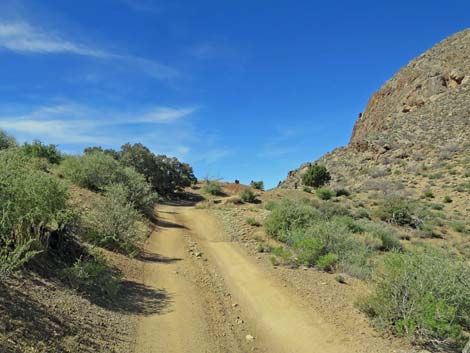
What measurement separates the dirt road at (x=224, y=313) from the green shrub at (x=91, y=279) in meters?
1.23

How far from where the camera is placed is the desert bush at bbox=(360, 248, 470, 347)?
22.6 feet

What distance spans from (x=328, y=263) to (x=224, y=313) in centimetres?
489

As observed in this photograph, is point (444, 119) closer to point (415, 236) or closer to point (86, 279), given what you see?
point (415, 236)

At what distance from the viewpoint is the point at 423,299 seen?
7.07m

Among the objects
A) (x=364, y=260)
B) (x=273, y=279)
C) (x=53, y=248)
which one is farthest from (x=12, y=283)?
(x=364, y=260)

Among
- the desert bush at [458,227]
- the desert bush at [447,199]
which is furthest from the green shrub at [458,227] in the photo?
the desert bush at [447,199]

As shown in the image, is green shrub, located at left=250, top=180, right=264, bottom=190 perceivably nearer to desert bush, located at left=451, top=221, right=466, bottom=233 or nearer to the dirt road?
desert bush, located at left=451, top=221, right=466, bottom=233

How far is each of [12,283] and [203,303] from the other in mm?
4295

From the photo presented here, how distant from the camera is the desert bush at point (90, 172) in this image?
64.0ft

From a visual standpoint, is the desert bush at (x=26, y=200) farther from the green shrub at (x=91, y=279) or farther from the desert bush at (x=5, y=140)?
the desert bush at (x=5, y=140)

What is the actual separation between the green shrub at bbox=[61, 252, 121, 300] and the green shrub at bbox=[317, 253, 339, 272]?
661 centimetres

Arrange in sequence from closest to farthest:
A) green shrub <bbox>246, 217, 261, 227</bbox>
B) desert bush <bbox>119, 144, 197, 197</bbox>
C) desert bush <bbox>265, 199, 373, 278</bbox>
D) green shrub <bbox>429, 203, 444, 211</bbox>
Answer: desert bush <bbox>265, 199, 373, 278</bbox> < green shrub <bbox>246, 217, 261, 227</bbox> < green shrub <bbox>429, 203, 444, 211</bbox> < desert bush <bbox>119, 144, 197, 197</bbox>

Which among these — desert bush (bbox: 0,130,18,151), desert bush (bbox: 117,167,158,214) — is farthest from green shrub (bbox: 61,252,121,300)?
desert bush (bbox: 0,130,18,151)

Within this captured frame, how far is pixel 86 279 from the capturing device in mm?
8086
